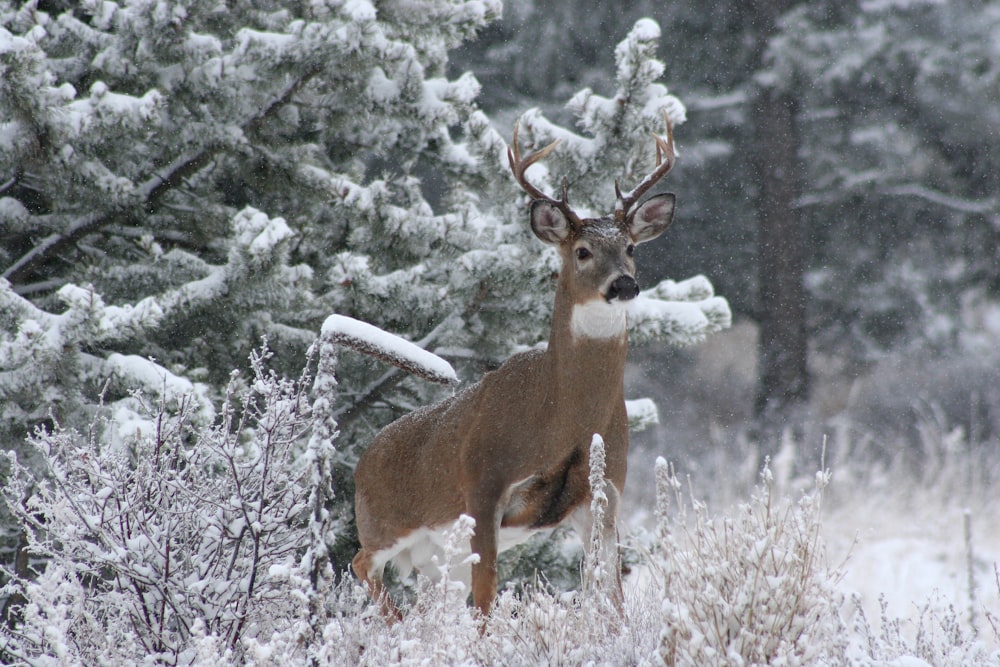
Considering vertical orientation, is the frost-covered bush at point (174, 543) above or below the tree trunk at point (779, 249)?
below

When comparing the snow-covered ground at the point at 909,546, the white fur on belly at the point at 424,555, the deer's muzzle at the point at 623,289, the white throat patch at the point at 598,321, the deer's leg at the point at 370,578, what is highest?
the deer's muzzle at the point at 623,289

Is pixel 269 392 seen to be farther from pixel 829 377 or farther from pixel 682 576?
pixel 829 377

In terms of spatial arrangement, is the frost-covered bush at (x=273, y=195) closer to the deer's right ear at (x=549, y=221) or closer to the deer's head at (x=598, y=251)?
the deer's head at (x=598, y=251)

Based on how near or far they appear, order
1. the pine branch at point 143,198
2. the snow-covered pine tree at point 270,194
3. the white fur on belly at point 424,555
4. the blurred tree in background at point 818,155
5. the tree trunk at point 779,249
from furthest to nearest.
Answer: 1. the tree trunk at point 779,249
2. the blurred tree in background at point 818,155
3. the pine branch at point 143,198
4. the snow-covered pine tree at point 270,194
5. the white fur on belly at point 424,555

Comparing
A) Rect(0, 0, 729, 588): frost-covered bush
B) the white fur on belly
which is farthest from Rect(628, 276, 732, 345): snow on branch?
the white fur on belly

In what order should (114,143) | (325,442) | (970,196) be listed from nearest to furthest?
(325,442)
(114,143)
(970,196)

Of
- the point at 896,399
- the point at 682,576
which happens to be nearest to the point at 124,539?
the point at 682,576

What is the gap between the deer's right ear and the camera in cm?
416

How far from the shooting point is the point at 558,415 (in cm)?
392

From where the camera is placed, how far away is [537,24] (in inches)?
606

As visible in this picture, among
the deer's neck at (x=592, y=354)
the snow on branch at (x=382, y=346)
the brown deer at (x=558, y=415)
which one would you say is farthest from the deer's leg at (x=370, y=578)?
the deer's neck at (x=592, y=354)

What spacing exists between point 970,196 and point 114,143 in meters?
12.2

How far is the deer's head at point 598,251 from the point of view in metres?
3.91

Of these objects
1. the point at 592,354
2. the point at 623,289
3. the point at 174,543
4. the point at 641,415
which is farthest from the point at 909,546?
the point at 174,543
